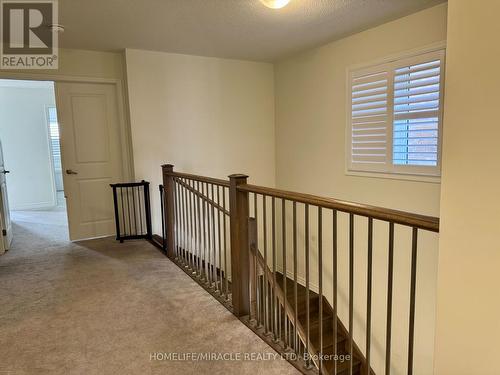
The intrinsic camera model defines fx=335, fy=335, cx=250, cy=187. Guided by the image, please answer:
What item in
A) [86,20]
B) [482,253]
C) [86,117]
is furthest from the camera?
[86,117]

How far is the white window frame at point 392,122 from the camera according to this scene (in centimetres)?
289

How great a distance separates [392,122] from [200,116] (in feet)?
7.62

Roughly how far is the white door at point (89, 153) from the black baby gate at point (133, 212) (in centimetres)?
20

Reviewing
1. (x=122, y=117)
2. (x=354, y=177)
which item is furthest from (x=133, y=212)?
(x=354, y=177)

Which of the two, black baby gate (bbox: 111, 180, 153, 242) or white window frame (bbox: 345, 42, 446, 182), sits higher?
white window frame (bbox: 345, 42, 446, 182)

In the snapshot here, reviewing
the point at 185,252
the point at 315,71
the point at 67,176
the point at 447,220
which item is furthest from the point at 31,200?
the point at 447,220

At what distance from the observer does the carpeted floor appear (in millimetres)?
1820

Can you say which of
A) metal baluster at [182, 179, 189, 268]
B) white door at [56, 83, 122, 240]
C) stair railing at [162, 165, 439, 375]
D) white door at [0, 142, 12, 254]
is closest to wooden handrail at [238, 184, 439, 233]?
stair railing at [162, 165, 439, 375]

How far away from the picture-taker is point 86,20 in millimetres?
2930

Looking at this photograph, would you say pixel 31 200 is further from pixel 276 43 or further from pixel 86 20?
pixel 276 43

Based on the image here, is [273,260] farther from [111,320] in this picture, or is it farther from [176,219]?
[176,219]

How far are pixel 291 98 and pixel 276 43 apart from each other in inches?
35.4
